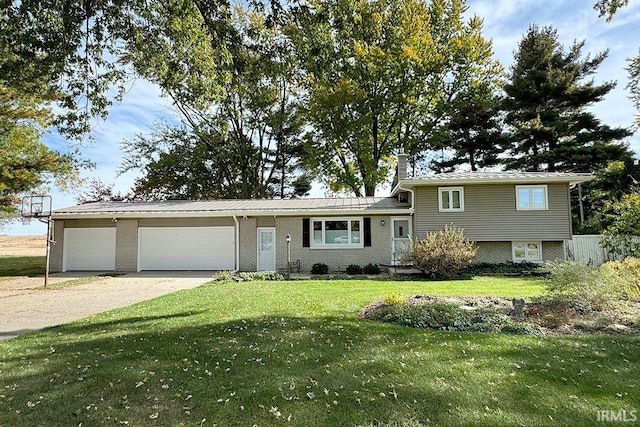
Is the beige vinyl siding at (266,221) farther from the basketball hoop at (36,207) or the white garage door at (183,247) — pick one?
the basketball hoop at (36,207)

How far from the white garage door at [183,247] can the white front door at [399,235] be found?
716cm

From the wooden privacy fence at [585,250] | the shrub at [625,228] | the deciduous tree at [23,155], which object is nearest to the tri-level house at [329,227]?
the wooden privacy fence at [585,250]

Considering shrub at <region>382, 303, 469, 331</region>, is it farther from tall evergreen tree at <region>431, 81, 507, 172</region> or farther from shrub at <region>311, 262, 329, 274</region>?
tall evergreen tree at <region>431, 81, 507, 172</region>

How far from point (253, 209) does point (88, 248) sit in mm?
7920

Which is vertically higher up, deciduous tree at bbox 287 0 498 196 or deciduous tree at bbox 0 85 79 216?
deciduous tree at bbox 287 0 498 196

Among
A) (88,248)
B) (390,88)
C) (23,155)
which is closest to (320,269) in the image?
(88,248)

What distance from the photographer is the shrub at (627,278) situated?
6.91 m

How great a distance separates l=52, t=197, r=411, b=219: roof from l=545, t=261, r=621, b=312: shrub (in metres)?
9.14

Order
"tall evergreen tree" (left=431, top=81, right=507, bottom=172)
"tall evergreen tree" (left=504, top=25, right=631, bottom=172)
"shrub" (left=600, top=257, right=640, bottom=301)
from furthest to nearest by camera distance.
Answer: "tall evergreen tree" (left=431, top=81, right=507, bottom=172) < "tall evergreen tree" (left=504, top=25, right=631, bottom=172) < "shrub" (left=600, top=257, right=640, bottom=301)

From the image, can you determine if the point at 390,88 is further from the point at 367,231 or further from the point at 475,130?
the point at 367,231

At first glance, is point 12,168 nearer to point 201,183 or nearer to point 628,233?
point 201,183

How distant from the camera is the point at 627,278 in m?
7.09

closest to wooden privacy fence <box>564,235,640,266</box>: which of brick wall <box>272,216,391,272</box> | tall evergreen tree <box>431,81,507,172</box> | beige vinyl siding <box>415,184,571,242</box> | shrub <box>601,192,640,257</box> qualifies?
shrub <box>601,192,640,257</box>

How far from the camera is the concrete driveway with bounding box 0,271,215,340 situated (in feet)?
24.0
